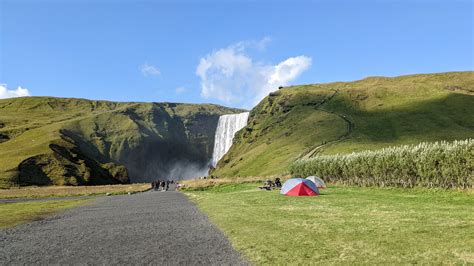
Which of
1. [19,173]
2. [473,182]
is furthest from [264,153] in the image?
[473,182]

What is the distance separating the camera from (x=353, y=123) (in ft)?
482

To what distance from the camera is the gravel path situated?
47.5 ft

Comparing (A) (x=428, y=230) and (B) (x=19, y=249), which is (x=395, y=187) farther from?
(B) (x=19, y=249)

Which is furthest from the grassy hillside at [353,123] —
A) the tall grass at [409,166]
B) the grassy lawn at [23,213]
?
the grassy lawn at [23,213]

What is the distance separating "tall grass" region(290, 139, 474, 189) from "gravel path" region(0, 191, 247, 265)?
2510cm

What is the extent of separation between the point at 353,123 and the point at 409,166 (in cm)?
10428

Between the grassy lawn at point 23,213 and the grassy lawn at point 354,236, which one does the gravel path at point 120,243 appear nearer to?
the grassy lawn at point 354,236

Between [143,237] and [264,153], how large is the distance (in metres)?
130

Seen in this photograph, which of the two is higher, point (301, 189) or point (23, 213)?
point (301, 189)

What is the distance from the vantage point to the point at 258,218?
24.5 m

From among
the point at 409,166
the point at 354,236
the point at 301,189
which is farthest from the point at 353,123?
the point at 354,236

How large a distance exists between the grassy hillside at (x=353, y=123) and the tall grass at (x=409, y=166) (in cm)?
4388

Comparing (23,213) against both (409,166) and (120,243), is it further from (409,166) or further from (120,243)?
(409,166)

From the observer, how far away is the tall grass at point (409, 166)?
122 feet
